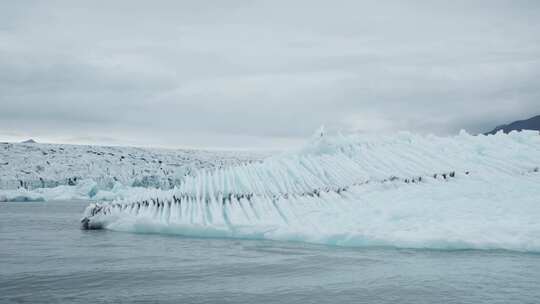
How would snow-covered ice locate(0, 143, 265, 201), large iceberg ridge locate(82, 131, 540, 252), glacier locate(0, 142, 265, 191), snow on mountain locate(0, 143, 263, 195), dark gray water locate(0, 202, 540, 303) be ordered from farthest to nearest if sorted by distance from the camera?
snow on mountain locate(0, 143, 263, 195), glacier locate(0, 142, 265, 191), snow-covered ice locate(0, 143, 265, 201), large iceberg ridge locate(82, 131, 540, 252), dark gray water locate(0, 202, 540, 303)

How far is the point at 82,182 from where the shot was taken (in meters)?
51.7

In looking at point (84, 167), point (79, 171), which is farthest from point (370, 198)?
point (84, 167)

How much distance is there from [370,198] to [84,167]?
48348 mm

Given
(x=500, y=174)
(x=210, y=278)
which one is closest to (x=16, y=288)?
(x=210, y=278)

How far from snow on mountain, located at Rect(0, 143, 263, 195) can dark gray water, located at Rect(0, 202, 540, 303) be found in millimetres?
37658

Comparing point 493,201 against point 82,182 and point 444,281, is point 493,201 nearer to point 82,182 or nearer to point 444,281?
point 444,281

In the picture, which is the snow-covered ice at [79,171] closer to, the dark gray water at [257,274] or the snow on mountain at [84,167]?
the snow on mountain at [84,167]

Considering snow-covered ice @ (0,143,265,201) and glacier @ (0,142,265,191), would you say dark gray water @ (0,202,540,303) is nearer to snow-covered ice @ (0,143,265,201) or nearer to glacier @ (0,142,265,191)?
snow-covered ice @ (0,143,265,201)

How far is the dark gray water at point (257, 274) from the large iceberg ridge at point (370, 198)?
56 cm

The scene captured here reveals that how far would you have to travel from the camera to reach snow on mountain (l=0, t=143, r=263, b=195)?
5478 centimetres

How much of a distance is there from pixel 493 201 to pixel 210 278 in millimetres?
7737

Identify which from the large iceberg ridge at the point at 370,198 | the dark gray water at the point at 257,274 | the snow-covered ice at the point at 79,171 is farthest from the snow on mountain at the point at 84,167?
the dark gray water at the point at 257,274

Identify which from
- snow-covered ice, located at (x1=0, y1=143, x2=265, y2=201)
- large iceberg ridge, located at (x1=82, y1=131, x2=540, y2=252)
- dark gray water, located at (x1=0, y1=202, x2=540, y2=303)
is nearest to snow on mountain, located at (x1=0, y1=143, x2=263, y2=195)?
snow-covered ice, located at (x1=0, y1=143, x2=265, y2=201)

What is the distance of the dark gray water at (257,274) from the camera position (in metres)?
8.34
